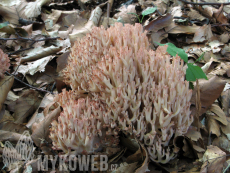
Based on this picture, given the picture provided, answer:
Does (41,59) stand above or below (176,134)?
above

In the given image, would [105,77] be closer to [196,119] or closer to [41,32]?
[196,119]

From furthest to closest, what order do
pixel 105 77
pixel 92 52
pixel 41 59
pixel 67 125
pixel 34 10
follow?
pixel 34 10 → pixel 41 59 → pixel 92 52 → pixel 105 77 → pixel 67 125

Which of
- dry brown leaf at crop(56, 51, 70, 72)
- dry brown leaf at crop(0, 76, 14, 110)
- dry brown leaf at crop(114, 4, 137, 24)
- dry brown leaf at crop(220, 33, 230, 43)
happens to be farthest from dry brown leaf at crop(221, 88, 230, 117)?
dry brown leaf at crop(0, 76, 14, 110)

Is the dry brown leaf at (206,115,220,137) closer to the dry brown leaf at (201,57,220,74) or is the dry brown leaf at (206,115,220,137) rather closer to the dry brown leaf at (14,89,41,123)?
the dry brown leaf at (201,57,220,74)

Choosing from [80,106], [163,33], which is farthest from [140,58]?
[163,33]

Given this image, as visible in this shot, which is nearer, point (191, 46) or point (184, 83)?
point (184, 83)

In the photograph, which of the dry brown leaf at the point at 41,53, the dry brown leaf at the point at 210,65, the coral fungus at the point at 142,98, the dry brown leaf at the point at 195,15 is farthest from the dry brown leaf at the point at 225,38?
the dry brown leaf at the point at 41,53
